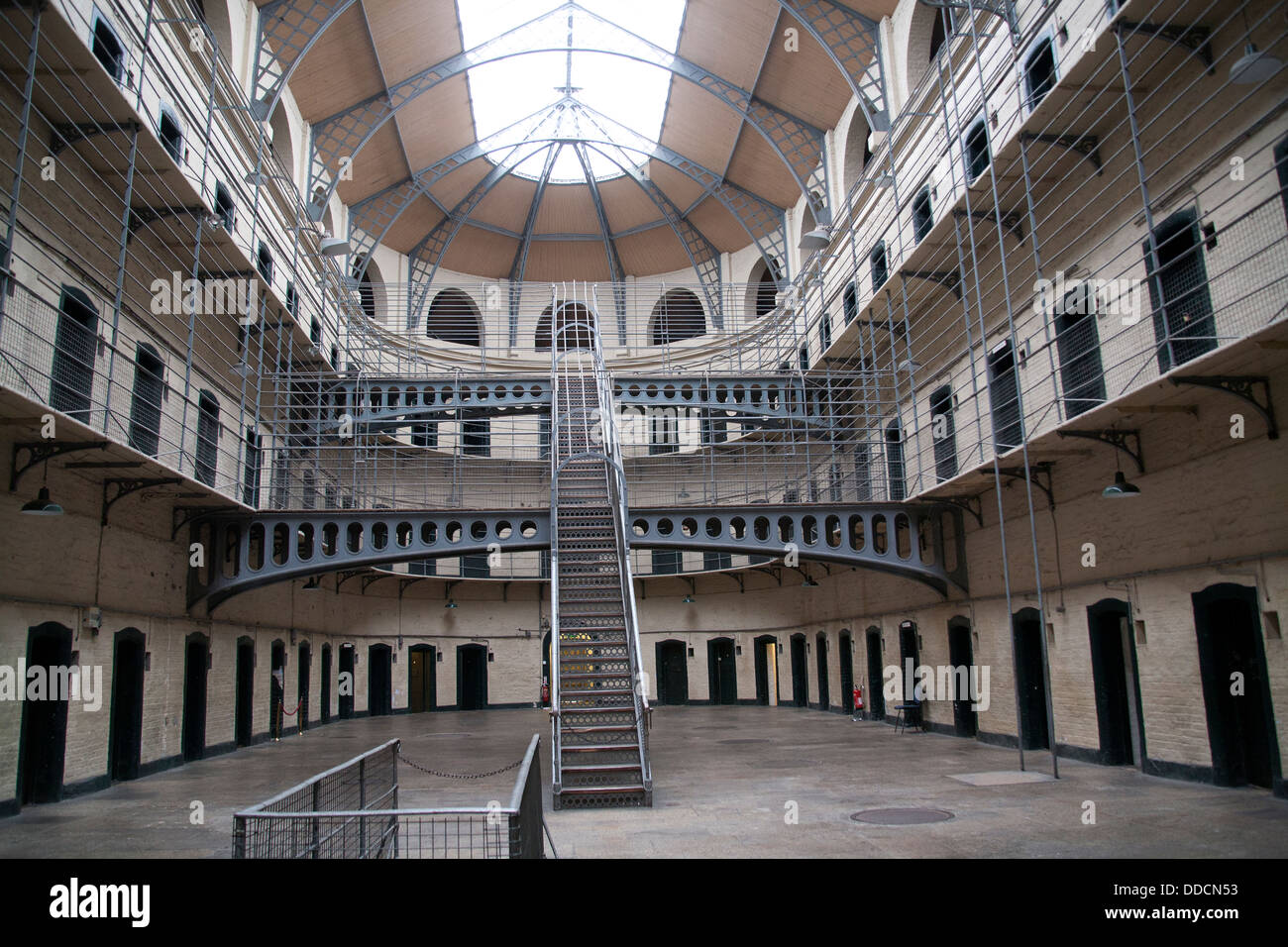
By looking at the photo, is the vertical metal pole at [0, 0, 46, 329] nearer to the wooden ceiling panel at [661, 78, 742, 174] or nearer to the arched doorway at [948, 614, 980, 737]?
the arched doorway at [948, 614, 980, 737]

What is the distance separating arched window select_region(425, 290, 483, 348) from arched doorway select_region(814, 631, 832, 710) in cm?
1419

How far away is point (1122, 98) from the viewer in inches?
369

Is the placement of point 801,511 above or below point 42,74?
below

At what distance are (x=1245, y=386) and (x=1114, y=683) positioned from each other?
4.52m

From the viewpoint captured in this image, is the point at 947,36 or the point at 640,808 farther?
the point at 947,36

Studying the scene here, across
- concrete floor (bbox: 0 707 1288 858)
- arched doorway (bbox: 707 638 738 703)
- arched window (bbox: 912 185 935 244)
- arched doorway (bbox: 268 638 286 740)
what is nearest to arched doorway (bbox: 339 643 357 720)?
arched doorway (bbox: 268 638 286 740)

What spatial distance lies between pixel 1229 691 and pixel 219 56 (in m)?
16.2

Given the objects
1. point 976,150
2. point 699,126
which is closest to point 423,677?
point 699,126

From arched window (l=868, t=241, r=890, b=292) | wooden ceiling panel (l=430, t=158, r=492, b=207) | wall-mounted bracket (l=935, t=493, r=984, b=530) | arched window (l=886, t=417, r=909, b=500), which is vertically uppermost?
wooden ceiling panel (l=430, t=158, r=492, b=207)

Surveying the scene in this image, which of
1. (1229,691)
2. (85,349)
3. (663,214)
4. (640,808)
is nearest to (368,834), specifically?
(640,808)

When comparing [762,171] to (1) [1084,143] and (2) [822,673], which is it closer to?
(2) [822,673]

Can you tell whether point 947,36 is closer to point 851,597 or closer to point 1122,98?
point 1122,98

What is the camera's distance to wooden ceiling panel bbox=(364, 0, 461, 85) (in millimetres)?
18734

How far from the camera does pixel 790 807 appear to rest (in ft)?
26.3
